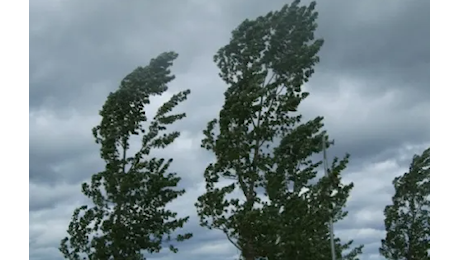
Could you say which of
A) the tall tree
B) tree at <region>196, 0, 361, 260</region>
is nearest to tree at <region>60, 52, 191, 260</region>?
tree at <region>196, 0, 361, 260</region>

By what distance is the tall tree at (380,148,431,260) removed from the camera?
962 inches

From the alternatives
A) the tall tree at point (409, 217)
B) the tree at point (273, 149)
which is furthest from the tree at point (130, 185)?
the tall tree at point (409, 217)

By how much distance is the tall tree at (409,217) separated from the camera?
962 inches

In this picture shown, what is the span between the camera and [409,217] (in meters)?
25.0

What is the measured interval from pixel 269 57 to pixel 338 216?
6.43 metres

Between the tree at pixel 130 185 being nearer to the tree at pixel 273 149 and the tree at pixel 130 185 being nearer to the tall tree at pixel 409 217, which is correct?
the tree at pixel 273 149

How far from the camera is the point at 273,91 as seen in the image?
21.3 m

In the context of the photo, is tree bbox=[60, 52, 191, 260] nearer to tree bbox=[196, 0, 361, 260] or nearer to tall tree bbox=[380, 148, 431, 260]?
tree bbox=[196, 0, 361, 260]
